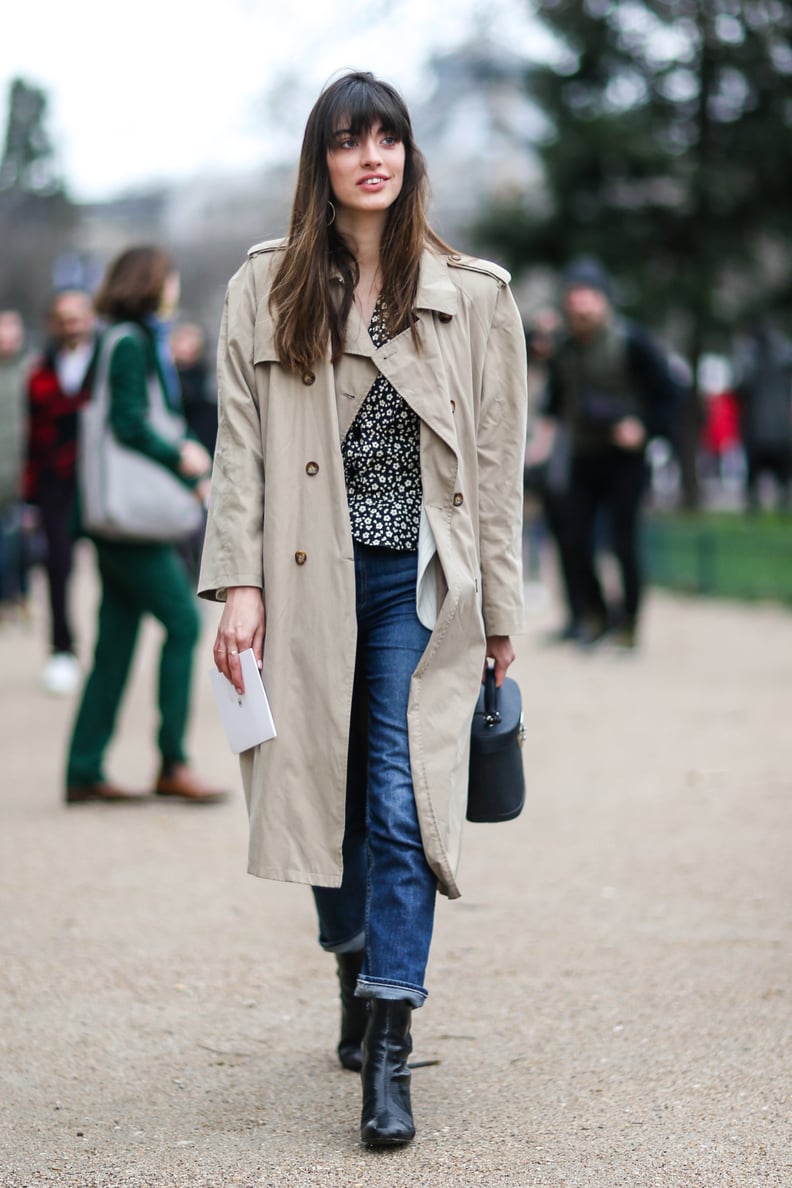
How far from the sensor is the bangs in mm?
3486

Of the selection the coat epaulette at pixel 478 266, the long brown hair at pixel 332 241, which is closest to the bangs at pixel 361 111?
the long brown hair at pixel 332 241

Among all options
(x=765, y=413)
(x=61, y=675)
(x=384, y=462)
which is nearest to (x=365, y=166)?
(x=384, y=462)

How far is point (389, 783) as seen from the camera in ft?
11.2

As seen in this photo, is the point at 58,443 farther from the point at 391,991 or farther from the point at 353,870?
the point at 391,991

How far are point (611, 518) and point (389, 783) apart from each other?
24.3 ft

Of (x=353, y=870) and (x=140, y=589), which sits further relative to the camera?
(x=140, y=589)

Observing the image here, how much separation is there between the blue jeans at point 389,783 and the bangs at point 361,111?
2.65 feet

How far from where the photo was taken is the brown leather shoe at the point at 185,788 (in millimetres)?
6516

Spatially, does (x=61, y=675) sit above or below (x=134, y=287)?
below

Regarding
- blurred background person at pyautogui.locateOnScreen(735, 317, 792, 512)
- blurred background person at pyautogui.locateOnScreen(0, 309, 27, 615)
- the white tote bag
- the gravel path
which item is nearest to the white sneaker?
blurred background person at pyautogui.locateOnScreen(0, 309, 27, 615)

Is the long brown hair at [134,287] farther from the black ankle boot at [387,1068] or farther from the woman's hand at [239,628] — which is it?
the black ankle boot at [387,1068]

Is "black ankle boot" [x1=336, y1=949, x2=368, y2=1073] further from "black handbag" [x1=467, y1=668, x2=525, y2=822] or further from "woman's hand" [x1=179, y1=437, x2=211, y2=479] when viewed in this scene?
"woman's hand" [x1=179, y1=437, x2=211, y2=479]

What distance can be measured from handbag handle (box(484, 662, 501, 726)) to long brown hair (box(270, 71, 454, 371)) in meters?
0.68

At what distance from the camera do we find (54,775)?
7.21 m
